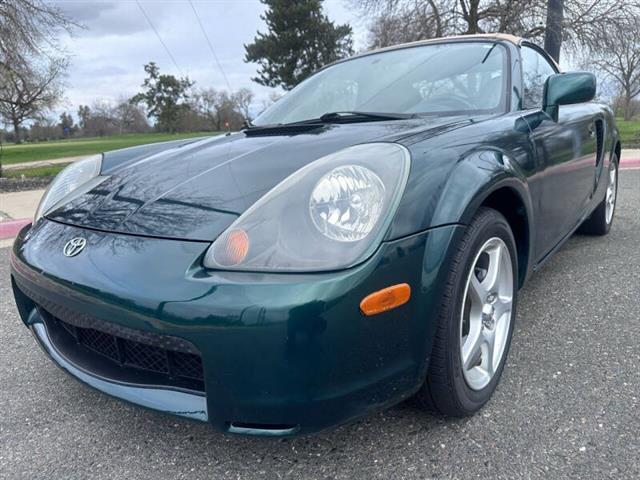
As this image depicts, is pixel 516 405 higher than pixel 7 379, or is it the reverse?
pixel 7 379

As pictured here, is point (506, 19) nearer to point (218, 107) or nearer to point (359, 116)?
point (359, 116)

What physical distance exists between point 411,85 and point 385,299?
146 cm

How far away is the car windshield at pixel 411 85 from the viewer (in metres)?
2.28

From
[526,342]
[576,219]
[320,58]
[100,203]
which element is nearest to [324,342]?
[100,203]

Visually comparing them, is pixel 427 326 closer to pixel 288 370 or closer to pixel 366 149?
pixel 288 370

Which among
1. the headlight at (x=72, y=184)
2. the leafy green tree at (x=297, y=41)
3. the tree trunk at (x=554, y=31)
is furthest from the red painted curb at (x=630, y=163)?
the leafy green tree at (x=297, y=41)

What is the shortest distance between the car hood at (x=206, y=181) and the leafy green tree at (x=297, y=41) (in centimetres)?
3238

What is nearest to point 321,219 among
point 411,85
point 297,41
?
point 411,85

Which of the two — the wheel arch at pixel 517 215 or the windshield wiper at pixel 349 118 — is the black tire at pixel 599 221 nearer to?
the wheel arch at pixel 517 215

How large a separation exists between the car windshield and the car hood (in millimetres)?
332

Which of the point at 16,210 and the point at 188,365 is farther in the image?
the point at 16,210

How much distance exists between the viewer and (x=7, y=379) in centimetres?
214

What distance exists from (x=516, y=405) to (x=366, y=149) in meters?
1.07

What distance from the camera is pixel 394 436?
1642mm
